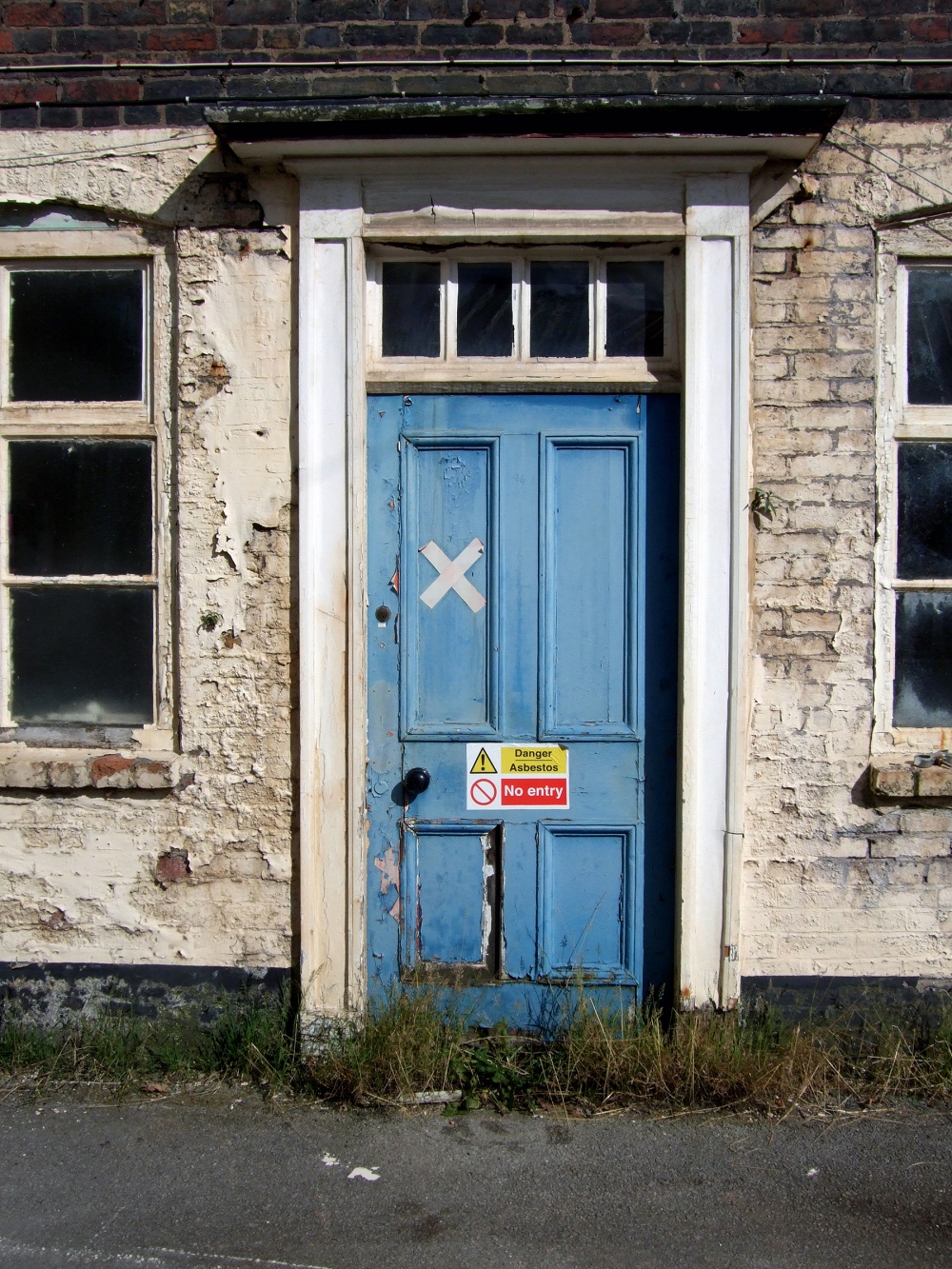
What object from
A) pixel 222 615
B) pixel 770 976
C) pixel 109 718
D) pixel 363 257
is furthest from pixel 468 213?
pixel 770 976

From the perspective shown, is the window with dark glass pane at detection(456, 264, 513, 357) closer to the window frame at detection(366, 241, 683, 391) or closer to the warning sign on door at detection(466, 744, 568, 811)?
the window frame at detection(366, 241, 683, 391)

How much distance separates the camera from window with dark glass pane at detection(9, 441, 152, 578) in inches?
141

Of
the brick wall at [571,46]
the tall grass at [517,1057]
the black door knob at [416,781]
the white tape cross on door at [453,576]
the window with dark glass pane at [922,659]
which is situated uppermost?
the brick wall at [571,46]

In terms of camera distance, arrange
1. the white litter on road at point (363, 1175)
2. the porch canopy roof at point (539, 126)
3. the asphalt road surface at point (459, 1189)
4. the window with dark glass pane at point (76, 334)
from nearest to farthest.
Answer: the asphalt road surface at point (459, 1189), the white litter on road at point (363, 1175), the porch canopy roof at point (539, 126), the window with dark glass pane at point (76, 334)

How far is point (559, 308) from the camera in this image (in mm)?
3518

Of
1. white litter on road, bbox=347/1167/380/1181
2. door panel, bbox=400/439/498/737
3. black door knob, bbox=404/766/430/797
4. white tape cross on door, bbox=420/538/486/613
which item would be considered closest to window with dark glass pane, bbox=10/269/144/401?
door panel, bbox=400/439/498/737

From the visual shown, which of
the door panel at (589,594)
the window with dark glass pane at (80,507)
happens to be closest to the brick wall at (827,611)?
the door panel at (589,594)

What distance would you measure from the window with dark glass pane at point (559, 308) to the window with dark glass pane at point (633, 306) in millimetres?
91

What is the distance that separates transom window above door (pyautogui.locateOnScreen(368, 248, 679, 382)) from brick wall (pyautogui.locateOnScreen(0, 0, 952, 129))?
23.1 inches

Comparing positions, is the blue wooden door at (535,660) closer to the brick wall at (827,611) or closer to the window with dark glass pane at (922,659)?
the brick wall at (827,611)

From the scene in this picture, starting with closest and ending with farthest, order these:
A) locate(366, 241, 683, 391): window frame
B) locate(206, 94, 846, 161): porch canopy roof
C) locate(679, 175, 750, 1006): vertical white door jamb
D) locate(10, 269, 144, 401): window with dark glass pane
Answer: locate(206, 94, 846, 161): porch canopy roof, locate(679, 175, 750, 1006): vertical white door jamb, locate(366, 241, 683, 391): window frame, locate(10, 269, 144, 401): window with dark glass pane

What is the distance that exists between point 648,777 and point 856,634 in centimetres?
91

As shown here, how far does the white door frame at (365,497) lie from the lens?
3.35m

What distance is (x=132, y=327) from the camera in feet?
11.8
